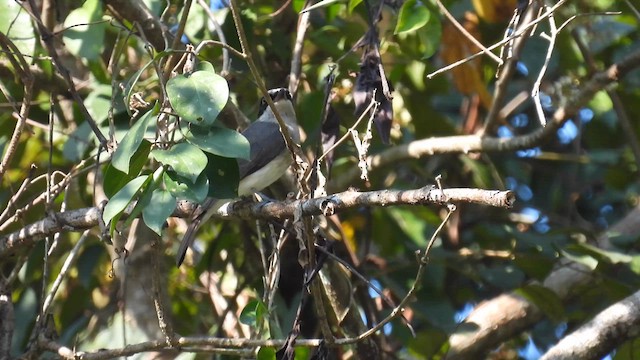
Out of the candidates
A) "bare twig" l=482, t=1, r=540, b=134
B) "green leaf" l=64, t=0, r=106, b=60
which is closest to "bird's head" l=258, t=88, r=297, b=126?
"green leaf" l=64, t=0, r=106, b=60

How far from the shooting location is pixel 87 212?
3553 mm

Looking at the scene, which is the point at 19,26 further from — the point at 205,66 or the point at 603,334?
the point at 603,334

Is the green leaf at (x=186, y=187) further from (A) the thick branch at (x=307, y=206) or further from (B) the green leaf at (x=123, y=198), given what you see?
(A) the thick branch at (x=307, y=206)

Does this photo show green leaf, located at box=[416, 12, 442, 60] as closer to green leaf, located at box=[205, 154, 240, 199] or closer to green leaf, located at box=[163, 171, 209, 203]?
green leaf, located at box=[205, 154, 240, 199]

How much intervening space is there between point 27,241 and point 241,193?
1094 mm

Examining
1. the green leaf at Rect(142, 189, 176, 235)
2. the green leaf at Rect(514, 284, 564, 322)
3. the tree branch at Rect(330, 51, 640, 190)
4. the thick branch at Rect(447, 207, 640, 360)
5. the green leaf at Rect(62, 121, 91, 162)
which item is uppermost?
the green leaf at Rect(142, 189, 176, 235)

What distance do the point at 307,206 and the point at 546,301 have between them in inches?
82.0

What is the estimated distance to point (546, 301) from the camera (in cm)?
468

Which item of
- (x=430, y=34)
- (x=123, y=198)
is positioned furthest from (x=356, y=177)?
(x=123, y=198)

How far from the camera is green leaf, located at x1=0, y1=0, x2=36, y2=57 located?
4.15 m

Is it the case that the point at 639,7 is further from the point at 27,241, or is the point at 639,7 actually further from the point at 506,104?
the point at 27,241

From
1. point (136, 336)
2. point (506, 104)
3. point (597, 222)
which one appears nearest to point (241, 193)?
point (136, 336)

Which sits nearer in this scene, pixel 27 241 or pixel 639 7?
pixel 27 241

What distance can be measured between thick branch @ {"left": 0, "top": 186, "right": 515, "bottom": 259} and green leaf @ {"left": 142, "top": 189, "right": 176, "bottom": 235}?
0.46 m
